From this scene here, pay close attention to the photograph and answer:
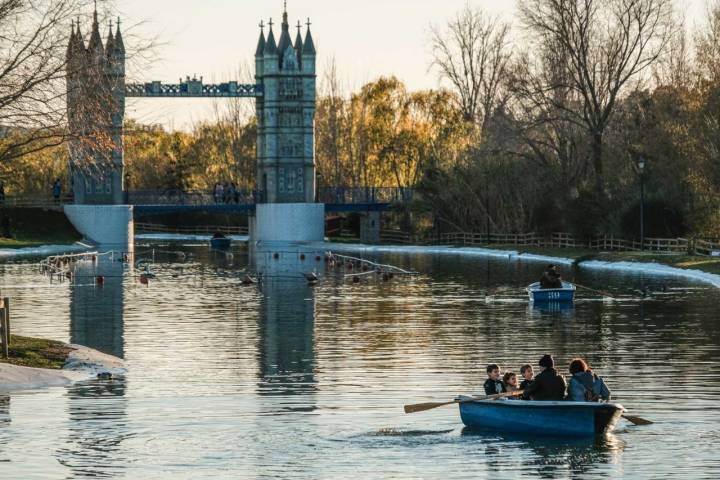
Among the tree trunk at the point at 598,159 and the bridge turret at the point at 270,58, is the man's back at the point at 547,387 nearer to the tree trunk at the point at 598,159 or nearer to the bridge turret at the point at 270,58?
the tree trunk at the point at 598,159

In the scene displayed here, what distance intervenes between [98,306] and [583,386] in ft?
117

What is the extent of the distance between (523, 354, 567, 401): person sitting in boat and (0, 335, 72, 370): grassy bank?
13.5 m

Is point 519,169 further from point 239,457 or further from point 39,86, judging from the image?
point 239,457

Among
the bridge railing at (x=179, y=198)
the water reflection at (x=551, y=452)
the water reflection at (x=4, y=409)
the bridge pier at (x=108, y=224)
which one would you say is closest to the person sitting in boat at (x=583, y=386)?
the water reflection at (x=551, y=452)

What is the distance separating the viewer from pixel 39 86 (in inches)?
1391

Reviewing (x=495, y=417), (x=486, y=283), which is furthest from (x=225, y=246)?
(x=495, y=417)

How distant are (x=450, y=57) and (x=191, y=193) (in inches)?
1093

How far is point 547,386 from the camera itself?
89.9 feet

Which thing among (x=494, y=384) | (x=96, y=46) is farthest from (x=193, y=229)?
(x=494, y=384)

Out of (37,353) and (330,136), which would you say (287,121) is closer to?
(330,136)

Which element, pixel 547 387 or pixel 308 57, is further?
pixel 308 57

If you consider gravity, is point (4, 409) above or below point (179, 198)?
below

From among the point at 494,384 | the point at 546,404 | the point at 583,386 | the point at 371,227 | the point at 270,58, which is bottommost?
the point at 546,404

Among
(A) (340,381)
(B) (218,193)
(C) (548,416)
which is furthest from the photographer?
(B) (218,193)
